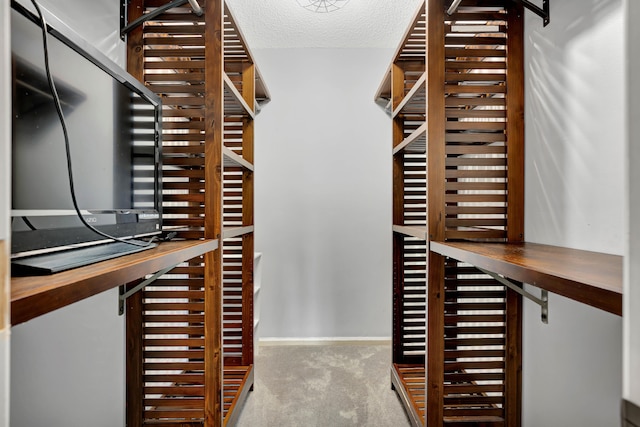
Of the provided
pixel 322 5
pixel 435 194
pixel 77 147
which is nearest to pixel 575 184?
pixel 435 194

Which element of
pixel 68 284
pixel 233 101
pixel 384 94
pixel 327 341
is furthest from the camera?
pixel 327 341

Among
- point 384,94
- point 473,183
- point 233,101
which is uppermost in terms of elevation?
point 384,94

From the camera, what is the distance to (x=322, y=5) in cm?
226

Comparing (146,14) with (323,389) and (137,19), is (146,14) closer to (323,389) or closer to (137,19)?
(137,19)

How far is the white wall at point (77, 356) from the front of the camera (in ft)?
3.10

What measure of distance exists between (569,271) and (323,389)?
1737mm

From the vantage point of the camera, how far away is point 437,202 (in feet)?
4.48

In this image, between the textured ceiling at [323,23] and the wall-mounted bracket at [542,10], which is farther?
the textured ceiling at [323,23]

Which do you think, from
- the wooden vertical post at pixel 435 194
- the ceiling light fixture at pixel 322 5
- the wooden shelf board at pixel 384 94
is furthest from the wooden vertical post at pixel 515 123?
the ceiling light fixture at pixel 322 5

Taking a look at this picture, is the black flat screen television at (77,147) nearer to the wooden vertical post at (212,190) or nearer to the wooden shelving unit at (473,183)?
the wooden vertical post at (212,190)

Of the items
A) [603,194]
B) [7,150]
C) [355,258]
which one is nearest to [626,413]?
[7,150]

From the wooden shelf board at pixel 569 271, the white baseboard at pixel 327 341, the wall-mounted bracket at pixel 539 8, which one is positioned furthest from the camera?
the white baseboard at pixel 327 341

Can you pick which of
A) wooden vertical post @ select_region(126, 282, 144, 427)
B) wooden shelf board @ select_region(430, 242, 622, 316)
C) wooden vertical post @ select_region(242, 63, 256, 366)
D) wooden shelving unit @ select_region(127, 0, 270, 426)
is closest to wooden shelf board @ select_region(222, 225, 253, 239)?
wooden shelving unit @ select_region(127, 0, 270, 426)

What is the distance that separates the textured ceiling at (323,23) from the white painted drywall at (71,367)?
1.85 metres
